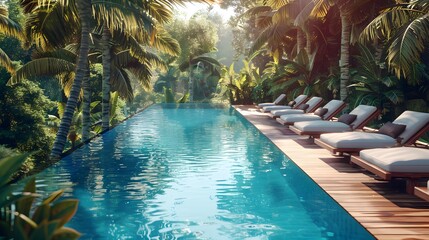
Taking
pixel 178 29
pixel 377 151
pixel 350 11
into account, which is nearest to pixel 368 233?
pixel 377 151

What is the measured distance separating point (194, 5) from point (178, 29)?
3152 centimetres

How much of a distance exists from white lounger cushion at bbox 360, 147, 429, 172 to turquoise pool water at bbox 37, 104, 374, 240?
84 centimetres

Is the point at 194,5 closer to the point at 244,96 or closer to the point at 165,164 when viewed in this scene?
the point at 165,164

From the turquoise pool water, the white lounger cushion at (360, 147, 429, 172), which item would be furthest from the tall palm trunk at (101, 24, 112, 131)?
the white lounger cushion at (360, 147, 429, 172)

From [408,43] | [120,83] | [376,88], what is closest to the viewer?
[408,43]

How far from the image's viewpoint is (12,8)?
34.5 metres

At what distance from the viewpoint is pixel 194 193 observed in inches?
288

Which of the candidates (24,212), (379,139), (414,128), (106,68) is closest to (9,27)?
(106,68)

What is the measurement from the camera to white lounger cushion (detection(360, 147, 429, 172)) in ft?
19.9

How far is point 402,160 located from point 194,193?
297 cm

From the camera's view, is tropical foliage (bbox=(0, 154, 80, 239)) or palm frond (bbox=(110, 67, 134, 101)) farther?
palm frond (bbox=(110, 67, 134, 101))

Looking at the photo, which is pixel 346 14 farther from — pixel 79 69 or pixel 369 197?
pixel 369 197

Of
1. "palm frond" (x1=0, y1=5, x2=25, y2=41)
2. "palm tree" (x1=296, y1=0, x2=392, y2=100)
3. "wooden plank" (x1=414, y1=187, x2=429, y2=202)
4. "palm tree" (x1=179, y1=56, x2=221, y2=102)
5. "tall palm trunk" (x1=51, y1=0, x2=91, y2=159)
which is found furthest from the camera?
"palm tree" (x1=179, y1=56, x2=221, y2=102)

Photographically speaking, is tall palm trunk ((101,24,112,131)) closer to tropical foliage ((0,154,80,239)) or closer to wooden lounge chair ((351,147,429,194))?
wooden lounge chair ((351,147,429,194))
